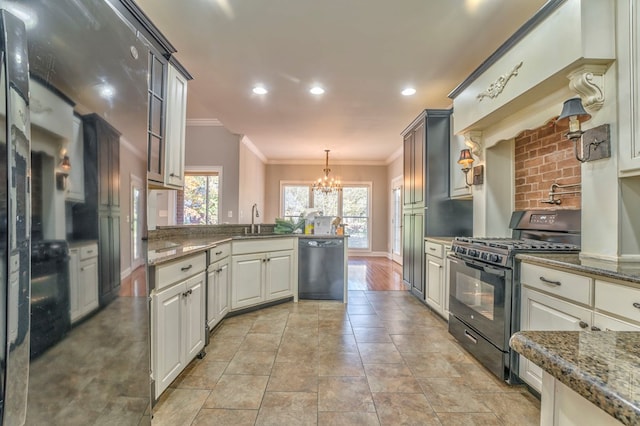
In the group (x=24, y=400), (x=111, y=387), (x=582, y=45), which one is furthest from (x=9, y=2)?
(x=582, y=45)

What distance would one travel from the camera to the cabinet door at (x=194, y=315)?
2005 millimetres

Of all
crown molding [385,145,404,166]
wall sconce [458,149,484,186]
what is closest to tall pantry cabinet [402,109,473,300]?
wall sconce [458,149,484,186]

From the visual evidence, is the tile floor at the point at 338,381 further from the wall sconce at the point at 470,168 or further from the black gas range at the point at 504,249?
the wall sconce at the point at 470,168

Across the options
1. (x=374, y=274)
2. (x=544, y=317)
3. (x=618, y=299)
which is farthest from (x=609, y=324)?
(x=374, y=274)

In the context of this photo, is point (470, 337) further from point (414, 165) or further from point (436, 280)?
point (414, 165)

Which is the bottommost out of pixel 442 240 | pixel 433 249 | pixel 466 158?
pixel 433 249

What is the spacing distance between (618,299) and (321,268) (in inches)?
111

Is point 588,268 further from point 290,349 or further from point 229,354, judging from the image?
point 229,354

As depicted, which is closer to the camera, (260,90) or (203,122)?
(260,90)

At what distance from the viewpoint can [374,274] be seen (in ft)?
18.2

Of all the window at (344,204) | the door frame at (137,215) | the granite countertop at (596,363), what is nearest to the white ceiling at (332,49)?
the door frame at (137,215)

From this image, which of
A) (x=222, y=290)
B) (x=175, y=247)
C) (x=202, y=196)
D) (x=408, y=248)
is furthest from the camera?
(x=202, y=196)

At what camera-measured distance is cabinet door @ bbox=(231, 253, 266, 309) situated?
312cm

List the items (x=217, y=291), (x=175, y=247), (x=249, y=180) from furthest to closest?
(x=249, y=180), (x=217, y=291), (x=175, y=247)
